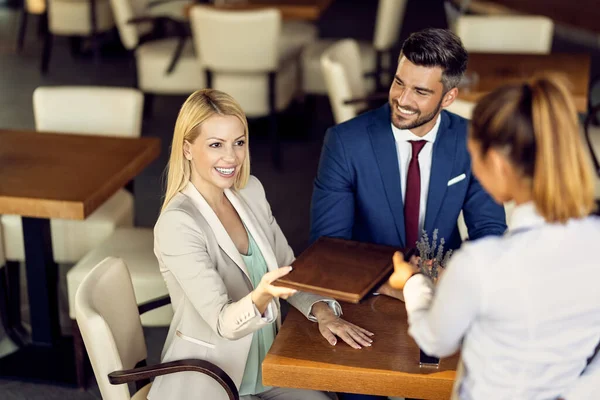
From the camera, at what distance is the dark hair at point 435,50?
2.74 m

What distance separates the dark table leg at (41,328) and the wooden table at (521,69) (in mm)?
2134

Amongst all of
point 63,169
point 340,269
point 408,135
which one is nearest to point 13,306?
point 63,169

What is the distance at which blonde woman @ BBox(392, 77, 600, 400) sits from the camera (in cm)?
155

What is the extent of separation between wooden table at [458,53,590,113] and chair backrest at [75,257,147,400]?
236 cm

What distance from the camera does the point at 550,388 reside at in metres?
1.75

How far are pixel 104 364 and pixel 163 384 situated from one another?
0.69ft

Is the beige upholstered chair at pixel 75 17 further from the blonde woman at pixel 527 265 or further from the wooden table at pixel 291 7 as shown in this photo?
the blonde woman at pixel 527 265

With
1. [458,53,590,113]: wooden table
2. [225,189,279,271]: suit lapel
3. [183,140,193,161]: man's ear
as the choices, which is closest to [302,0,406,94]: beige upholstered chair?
[458,53,590,113]: wooden table

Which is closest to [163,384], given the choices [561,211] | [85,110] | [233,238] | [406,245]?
Result: [233,238]

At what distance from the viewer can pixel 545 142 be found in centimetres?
153

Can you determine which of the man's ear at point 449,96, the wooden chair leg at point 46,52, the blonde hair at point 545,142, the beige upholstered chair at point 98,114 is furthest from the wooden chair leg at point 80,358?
the wooden chair leg at point 46,52

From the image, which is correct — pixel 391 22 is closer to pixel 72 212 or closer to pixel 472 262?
pixel 72 212

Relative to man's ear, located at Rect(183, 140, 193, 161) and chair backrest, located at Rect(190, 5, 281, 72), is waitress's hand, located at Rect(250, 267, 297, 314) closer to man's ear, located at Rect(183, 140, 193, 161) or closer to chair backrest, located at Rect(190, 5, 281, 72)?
man's ear, located at Rect(183, 140, 193, 161)

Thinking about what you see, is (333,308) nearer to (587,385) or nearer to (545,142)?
(587,385)
